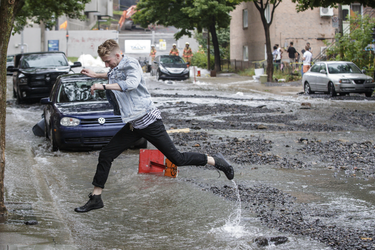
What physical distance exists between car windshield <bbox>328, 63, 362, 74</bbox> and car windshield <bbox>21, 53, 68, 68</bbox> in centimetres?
1131

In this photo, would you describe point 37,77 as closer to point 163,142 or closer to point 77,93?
point 77,93

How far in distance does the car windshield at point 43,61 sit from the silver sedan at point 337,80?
430 inches

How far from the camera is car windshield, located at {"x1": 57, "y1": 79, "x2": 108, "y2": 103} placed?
10133 millimetres

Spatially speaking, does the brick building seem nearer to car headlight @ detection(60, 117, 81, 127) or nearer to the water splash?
car headlight @ detection(60, 117, 81, 127)

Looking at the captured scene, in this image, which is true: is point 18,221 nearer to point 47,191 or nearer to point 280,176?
point 47,191

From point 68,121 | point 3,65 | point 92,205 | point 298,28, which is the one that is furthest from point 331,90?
point 3,65

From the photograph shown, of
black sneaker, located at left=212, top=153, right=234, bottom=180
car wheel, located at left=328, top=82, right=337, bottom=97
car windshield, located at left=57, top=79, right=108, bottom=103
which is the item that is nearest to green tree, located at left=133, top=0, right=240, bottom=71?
car wheel, located at left=328, top=82, right=337, bottom=97

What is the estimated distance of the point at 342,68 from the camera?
21.1 metres

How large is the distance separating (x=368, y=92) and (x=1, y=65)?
1768cm

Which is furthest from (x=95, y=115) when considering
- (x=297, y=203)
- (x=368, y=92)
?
(x=368, y=92)

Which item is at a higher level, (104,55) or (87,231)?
(104,55)

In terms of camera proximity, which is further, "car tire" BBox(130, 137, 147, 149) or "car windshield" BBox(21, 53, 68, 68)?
"car windshield" BBox(21, 53, 68, 68)

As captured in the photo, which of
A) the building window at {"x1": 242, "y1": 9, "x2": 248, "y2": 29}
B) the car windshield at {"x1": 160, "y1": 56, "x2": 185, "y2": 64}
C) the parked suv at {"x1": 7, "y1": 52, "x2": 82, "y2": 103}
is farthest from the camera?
the building window at {"x1": 242, "y1": 9, "x2": 248, "y2": 29}

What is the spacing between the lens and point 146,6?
4384 cm
